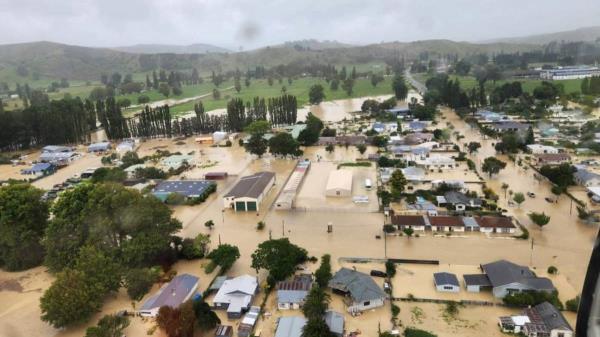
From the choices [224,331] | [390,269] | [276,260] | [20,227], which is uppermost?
[20,227]

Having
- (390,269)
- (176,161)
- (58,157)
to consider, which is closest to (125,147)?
(58,157)

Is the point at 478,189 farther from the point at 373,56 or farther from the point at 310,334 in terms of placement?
the point at 373,56

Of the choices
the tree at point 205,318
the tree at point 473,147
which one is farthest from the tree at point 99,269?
the tree at point 473,147

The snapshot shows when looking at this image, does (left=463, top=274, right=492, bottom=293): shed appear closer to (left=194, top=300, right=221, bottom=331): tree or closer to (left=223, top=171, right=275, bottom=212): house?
(left=194, top=300, right=221, bottom=331): tree

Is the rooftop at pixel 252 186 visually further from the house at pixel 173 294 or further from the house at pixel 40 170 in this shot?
the house at pixel 40 170

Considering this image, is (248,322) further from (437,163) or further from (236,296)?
(437,163)

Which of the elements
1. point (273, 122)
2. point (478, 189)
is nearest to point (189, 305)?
point (478, 189)
